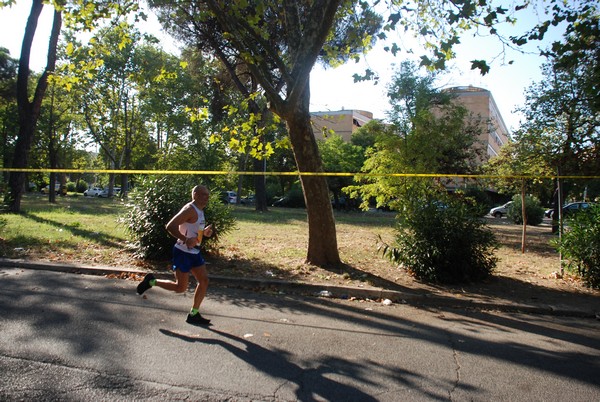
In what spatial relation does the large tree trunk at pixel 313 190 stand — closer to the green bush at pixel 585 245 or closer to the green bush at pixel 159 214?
the green bush at pixel 159 214

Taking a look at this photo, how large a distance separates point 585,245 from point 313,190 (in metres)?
4.72

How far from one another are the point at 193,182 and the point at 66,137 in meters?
39.7

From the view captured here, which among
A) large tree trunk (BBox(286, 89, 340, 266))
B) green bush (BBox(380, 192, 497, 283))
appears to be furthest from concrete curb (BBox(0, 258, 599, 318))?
large tree trunk (BBox(286, 89, 340, 266))

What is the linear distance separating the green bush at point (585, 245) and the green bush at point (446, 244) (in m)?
1.24

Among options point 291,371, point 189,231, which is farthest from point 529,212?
point 291,371

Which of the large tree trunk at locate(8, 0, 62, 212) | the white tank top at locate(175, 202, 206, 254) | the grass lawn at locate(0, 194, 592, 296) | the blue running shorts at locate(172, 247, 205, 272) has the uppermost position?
the large tree trunk at locate(8, 0, 62, 212)

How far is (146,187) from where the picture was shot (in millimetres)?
8758

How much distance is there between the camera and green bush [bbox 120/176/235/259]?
8.27 m

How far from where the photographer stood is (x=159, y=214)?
8336 mm

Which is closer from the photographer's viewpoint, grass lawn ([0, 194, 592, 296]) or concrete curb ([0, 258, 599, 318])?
concrete curb ([0, 258, 599, 318])

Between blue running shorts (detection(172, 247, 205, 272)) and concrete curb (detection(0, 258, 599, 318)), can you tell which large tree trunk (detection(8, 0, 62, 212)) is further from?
blue running shorts (detection(172, 247, 205, 272))

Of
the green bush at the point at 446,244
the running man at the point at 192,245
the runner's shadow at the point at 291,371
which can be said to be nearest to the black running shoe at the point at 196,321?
the running man at the point at 192,245

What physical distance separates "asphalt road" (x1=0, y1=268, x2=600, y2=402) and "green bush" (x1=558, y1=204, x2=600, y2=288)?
1.64 metres

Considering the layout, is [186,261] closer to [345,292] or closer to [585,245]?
[345,292]
